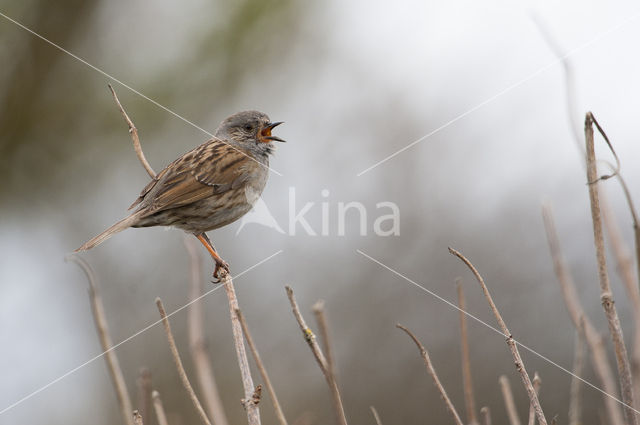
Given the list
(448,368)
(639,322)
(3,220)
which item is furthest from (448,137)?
(639,322)

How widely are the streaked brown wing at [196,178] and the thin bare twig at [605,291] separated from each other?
9.13ft

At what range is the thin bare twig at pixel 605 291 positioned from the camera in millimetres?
2094

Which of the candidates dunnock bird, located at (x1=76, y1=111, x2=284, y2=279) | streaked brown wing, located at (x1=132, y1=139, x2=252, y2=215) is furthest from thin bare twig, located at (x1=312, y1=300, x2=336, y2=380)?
streaked brown wing, located at (x1=132, y1=139, x2=252, y2=215)

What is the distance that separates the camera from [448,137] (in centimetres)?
927

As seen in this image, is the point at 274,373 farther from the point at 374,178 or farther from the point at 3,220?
the point at 3,220

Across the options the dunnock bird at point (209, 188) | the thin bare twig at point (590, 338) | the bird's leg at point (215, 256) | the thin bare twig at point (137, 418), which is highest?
the dunnock bird at point (209, 188)

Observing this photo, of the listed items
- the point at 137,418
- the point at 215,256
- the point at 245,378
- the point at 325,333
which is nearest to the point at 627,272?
the point at 325,333

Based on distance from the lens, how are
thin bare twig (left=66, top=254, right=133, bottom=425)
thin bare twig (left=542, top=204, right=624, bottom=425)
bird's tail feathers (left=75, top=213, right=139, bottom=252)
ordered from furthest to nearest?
bird's tail feathers (left=75, top=213, right=139, bottom=252) < thin bare twig (left=542, top=204, right=624, bottom=425) < thin bare twig (left=66, top=254, right=133, bottom=425)

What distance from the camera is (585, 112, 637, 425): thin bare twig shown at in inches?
82.4

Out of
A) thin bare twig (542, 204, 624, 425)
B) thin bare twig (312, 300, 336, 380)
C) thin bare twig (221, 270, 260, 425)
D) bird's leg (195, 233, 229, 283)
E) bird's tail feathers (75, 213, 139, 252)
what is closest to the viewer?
thin bare twig (312, 300, 336, 380)

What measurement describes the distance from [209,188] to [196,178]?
0.44 ft

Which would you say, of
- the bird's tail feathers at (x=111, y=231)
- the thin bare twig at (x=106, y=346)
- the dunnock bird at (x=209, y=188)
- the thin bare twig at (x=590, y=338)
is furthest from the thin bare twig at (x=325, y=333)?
the dunnock bird at (x=209, y=188)

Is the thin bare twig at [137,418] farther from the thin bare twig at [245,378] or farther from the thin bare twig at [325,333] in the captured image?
the thin bare twig at [325,333]

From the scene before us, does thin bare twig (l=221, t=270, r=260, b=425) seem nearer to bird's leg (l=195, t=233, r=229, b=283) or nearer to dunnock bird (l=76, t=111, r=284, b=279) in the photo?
bird's leg (l=195, t=233, r=229, b=283)
